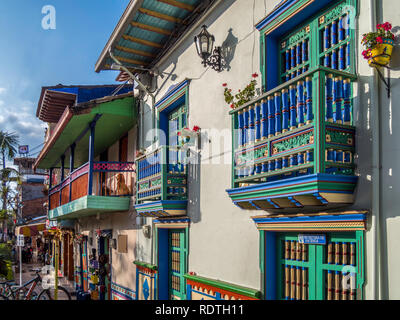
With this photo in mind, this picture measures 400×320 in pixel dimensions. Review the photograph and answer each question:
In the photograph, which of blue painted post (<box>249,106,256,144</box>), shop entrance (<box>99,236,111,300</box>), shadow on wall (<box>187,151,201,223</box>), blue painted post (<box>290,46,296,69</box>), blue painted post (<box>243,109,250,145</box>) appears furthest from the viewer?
shop entrance (<box>99,236,111,300</box>)

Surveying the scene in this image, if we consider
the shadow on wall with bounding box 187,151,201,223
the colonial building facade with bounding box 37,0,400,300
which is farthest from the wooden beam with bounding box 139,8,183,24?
the shadow on wall with bounding box 187,151,201,223

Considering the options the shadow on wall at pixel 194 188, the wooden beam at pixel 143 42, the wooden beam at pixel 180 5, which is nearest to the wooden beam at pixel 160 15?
the wooden beam at pixel 180 5

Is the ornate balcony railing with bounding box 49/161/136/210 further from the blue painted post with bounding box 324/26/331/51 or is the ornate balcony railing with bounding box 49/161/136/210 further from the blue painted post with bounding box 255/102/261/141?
the blue painted post with bounding box 324/26/331/51

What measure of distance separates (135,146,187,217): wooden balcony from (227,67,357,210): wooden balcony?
10.1 ft

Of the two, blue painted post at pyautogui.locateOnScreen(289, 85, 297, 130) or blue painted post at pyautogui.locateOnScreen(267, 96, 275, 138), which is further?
blue painted post at pyautogui.locateOnScreen(267, 96, 275, 138)

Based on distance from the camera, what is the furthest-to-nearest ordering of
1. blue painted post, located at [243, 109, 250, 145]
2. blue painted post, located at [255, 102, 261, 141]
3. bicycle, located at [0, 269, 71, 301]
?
bicycle, located at [0, 269, 71, 301] < blue painted post, located at [243, 109, 250, 145] < blue painted post, located at [255, 102, 261, 141]

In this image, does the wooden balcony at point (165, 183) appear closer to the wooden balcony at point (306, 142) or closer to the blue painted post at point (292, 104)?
the wooden balcony at point (306, 142)

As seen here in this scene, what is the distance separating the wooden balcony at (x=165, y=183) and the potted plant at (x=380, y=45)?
15.8 ft

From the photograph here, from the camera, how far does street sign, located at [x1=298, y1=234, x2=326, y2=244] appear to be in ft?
16.3

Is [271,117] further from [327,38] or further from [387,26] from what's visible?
[387,26]

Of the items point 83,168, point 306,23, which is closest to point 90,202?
point 83,168

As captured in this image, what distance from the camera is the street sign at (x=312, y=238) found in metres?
4.97

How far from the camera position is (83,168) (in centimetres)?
1203

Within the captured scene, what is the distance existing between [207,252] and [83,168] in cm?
577
